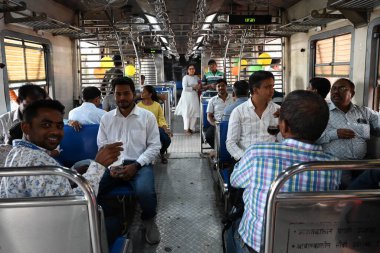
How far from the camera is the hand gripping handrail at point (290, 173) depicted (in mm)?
1277

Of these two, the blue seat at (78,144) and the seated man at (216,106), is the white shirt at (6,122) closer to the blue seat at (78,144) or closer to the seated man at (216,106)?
the blue seat at (78,144)

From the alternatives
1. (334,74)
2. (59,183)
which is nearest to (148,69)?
(334,74)

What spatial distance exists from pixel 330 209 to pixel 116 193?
6.12ft

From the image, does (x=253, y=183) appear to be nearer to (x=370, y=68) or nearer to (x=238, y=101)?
(x=238, y=101)

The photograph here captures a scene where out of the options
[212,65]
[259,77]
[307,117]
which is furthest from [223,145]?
[212,65]

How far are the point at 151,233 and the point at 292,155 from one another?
1795 millimetres

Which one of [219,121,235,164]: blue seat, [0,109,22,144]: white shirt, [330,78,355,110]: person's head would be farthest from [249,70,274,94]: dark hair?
[0,109,22,144]: white shirt

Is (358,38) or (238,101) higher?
(358,38)

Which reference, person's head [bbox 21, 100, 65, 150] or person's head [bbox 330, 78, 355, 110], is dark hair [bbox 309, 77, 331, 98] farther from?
person's head [bbox 21, 100, 65, 150]

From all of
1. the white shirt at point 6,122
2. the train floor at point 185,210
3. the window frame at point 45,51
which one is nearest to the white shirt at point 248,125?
the train floor at point 185,210

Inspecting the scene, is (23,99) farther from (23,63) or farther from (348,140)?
(348,140)

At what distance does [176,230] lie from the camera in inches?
121

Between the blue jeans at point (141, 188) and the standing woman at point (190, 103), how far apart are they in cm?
485

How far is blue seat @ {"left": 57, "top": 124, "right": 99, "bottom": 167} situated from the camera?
128 inches
